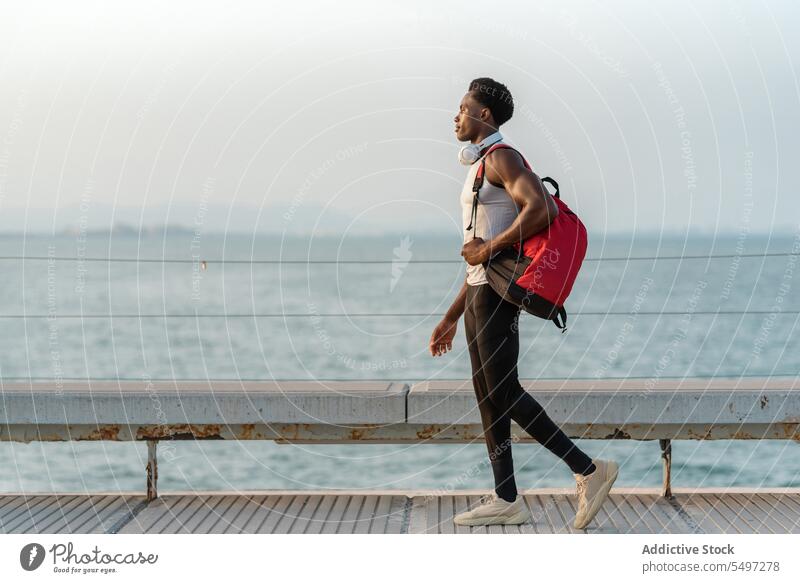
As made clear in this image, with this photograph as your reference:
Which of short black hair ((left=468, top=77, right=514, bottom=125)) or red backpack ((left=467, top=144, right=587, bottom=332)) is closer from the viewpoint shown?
red backpack ((left=467, top=144, right=587, bottom=332))

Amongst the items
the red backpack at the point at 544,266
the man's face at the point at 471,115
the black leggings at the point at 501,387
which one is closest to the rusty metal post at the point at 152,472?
the black leggings at the point at 501,387

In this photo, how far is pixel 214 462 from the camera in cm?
1302

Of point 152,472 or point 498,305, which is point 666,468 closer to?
point 498,305

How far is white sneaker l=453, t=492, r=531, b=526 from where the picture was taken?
4711 millimetres

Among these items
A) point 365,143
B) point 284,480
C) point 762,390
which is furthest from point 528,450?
point 762,390

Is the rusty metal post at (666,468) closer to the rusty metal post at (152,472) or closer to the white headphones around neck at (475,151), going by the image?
the white headphones around neck at (475,151)

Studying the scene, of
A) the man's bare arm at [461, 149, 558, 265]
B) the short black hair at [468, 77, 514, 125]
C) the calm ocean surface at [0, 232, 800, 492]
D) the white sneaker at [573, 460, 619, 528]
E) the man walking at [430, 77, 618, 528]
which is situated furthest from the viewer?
the calm ocean surface at [0, 232, 800, 492]

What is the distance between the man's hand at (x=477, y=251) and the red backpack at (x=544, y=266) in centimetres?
6

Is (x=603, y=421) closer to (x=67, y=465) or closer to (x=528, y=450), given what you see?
(x=528, y=450)

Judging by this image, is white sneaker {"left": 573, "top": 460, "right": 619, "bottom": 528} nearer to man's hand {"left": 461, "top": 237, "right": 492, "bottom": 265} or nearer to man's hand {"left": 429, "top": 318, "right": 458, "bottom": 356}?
man's hand {"left": 429, "top": 318, "right": 458, "bottom": 356}

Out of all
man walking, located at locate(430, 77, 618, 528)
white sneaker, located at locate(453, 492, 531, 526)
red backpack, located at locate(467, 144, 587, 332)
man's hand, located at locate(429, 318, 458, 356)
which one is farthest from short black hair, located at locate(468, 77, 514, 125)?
white sneaker, located at locate(453, 492, 531, 526)

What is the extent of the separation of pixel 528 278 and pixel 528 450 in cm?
997

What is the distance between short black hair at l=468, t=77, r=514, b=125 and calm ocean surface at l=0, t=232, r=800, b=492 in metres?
0.87

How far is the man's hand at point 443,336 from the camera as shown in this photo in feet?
15.7
